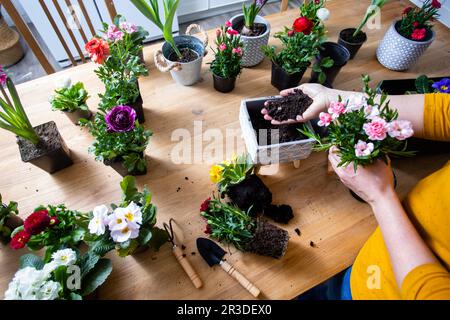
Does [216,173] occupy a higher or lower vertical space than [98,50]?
lower

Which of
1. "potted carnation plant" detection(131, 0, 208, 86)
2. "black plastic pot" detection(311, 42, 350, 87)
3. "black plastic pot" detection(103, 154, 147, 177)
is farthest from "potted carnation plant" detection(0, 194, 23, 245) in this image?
"black plastic pot" detection(311, 42, 350, 87)

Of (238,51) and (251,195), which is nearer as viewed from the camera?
(251,195)

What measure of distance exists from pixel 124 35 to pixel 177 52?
0.59 feet

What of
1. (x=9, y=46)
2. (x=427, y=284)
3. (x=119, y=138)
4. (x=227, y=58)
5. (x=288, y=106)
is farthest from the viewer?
(x=9, y=46)

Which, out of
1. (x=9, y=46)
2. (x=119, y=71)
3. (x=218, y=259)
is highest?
(x=119, y=71)

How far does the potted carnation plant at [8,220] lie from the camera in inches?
26.7

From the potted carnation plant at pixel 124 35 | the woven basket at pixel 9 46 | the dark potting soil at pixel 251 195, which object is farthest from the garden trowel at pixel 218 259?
the woven basket at pixel 9 46

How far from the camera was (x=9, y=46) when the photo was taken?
77.9 inches

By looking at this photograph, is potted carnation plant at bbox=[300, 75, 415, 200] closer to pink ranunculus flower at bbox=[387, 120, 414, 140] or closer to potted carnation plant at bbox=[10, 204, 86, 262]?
pink ranunculus flower at bbox=[387, 120, 414, 140]

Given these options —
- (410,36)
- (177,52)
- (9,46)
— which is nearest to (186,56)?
(177,52)

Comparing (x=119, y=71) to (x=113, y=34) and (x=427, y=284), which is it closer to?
(x=113, y=34)

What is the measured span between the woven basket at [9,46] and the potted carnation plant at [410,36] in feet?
7.76
